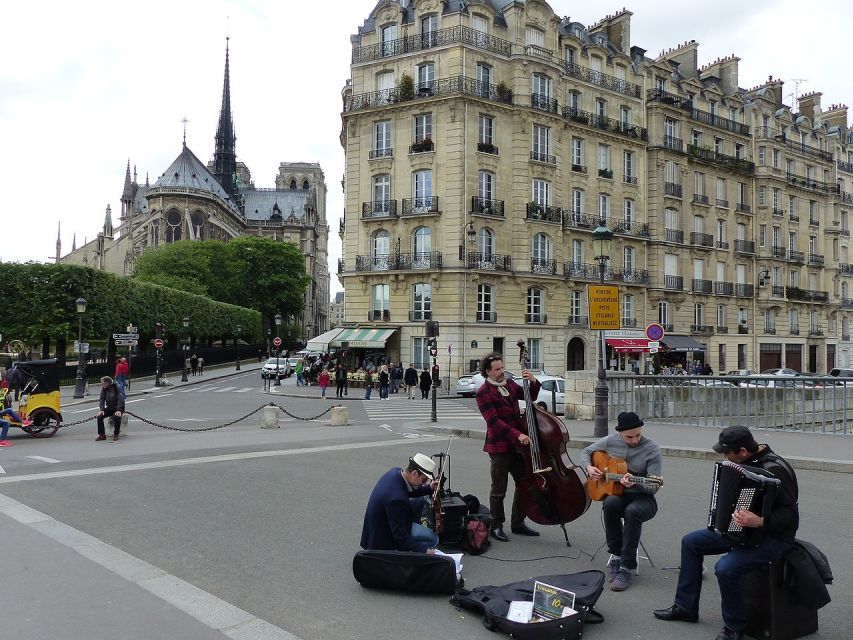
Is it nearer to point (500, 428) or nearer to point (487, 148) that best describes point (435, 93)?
point (487, 148)

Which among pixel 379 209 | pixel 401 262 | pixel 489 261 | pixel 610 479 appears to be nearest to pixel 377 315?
pixel 401 262

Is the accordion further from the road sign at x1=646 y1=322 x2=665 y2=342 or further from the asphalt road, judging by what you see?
the road sign at x1=646 y1=322 x2=665 y2=342

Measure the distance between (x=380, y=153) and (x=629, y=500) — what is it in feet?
108

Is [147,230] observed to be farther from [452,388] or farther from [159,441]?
[159,441]

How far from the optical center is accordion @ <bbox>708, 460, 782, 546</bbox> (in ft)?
14.1

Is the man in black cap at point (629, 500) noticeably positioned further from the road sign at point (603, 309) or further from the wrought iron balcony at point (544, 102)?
the wrought iron balcony at point (544, 102)

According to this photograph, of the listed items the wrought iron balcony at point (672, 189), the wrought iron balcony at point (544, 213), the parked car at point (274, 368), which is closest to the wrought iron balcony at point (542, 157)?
the wrought iron balcony at point (544, 213)

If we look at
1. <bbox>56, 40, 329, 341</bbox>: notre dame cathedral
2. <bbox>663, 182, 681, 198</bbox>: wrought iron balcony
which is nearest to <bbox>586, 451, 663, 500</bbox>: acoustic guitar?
<bbox>663, 182, 681, 198</bbox>: wrought iron balcony

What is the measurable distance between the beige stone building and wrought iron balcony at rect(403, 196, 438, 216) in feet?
0.24

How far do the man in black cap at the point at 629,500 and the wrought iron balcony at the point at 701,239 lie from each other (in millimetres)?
42904

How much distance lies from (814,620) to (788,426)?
1371cm

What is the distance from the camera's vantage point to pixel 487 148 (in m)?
36.1

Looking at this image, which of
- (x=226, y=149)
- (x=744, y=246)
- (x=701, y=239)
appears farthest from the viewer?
(x=226, y=149)

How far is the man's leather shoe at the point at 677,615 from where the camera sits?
4.95 metres
